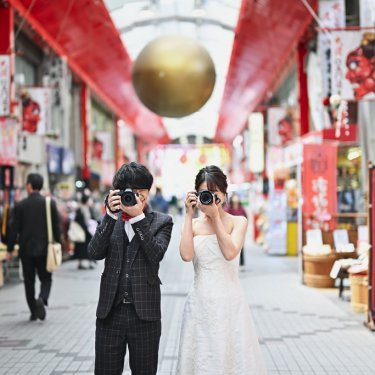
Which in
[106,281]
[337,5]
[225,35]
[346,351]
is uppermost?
[225,35]

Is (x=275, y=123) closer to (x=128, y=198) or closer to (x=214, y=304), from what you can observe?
(x=214, y=304)

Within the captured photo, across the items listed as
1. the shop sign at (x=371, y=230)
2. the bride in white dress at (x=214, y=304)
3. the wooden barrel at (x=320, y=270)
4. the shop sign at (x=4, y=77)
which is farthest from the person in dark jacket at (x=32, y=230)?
the shop sign at (x=4, y=77)

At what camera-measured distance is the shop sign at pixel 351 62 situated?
32.1ft

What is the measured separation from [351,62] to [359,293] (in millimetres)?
3515

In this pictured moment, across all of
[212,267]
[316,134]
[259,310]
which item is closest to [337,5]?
[316,134]

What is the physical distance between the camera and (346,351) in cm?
617

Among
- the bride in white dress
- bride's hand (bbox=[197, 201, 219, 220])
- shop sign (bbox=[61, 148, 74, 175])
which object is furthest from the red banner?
shop sign (bbox=[61, 148, 74, 175])

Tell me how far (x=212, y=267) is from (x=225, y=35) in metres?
20.5

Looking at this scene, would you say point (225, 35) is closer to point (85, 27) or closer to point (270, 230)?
point (85, 27)

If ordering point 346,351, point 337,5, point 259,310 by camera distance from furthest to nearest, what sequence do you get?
point 337,5 < point 259,310 < point 346,351

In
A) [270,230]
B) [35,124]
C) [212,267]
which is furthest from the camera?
[270,230]

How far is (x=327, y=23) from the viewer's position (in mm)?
12523

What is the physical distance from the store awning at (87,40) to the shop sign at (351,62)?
6458mm

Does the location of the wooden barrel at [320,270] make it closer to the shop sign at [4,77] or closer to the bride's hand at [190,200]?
the shop sign at [4,77]
